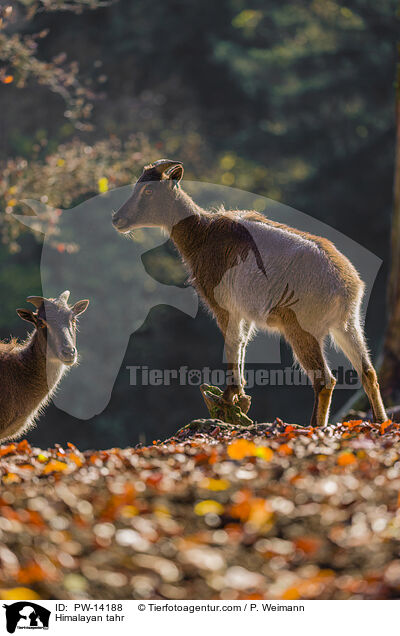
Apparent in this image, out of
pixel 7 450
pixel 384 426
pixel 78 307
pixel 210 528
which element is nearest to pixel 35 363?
pixel 78 307

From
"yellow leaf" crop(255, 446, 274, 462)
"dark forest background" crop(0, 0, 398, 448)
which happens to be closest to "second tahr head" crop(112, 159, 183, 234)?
"yellow leaf" crop(255, 446, 274, 462)

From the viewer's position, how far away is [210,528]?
3270 millimetres

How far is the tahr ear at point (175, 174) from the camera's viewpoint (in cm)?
675

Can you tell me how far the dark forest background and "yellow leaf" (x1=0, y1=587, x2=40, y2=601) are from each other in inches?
581

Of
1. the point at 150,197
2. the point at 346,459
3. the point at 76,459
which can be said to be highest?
the point at 150,197

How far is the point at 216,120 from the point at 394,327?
1291cm

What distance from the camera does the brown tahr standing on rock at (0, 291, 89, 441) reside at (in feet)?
19.4

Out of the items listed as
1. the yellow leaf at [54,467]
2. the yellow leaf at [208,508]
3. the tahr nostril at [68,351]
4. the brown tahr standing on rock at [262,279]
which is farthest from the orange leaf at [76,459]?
the brown tahr standing on rock at [262,279]

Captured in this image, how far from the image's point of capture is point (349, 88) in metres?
18.7

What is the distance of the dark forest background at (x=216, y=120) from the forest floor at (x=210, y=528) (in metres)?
13.6

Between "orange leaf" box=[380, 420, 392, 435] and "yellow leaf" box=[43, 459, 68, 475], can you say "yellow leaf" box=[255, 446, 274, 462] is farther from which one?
"orange leaf" box=[380, 420, 392, 435]

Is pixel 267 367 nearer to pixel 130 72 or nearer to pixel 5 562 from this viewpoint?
pixel 130 72
